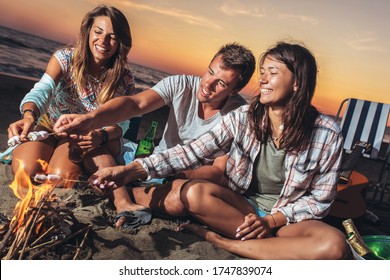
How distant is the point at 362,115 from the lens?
432cm

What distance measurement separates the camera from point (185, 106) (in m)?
2.42

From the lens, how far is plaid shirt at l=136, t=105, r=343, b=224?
1988 mm

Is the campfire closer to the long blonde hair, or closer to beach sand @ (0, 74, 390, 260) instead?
beach sand @ (0, 74, 390, 260)

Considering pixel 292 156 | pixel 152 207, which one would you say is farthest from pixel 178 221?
pixel 292 156

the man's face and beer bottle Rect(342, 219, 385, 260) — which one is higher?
the man's face

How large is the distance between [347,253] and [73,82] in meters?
1.75

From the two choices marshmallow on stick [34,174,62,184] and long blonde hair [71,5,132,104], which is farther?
long blonde hair [71,5,132,104]

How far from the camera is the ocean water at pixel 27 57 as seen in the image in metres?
8.29

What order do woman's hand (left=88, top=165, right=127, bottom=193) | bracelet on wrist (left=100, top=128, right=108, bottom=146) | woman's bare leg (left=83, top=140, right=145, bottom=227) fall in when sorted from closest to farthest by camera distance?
woman's hand (left=88, top=165, right=127, bottom=193) < woman's bare leg (left=83, top=140, right=145, bottom=227) < bracelet on wrist (left=100, top=128, right=108, bottom=146)

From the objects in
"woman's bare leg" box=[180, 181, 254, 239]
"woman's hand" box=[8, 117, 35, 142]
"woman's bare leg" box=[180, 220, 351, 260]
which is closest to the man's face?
"woman's bare leg" box=[180, 181, 254, 239]

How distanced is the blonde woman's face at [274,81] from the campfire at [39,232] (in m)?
1.04

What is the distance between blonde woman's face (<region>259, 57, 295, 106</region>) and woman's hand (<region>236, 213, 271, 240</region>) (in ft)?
1.88

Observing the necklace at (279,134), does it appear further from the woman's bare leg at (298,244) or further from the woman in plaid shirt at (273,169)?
the woman's bare leg at (298,244)

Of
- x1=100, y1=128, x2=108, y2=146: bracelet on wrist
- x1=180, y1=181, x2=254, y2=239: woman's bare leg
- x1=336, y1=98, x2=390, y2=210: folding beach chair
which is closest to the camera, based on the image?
x1=180, y1=181, x2=254, y2=239: woman's bare leg
